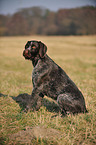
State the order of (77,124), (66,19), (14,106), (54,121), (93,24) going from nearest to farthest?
(77,124)
(54,121)
(14,106)
(93,24)
(66,19)

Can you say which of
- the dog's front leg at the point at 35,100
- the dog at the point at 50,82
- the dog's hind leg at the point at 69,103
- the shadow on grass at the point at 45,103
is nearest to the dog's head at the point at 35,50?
the dog at the point at 50,82

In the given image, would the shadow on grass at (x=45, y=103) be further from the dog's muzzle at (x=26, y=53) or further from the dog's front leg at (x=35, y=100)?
the dog's muzzle at (x=26, y=53)

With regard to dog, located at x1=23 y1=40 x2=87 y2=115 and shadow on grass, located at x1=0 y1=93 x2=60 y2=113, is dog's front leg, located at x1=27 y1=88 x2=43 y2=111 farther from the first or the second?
shadow on grass, located at x1=0 y1=93 x2=60 y2=113

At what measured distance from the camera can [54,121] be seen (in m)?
4.16

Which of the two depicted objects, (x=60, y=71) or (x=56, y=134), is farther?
(x=60, y=71)

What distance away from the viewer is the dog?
4.24m

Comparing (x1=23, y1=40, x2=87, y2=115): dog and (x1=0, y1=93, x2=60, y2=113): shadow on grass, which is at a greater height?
(x1=23, y1=40, x2=87, y2=115): dog

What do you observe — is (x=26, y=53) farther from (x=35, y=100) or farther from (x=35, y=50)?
(x=35, y=100)

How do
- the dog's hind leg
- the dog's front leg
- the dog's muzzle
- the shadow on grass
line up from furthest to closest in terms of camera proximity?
the shadow on grass → the dog's front leg → the dog's muzzle → the dog's hind leg

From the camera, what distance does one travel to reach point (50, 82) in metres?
4.43

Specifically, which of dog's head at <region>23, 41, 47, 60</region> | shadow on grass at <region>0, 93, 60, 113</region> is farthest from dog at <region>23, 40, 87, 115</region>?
shadow on grass at <region>0, 93, 60, 113</region>

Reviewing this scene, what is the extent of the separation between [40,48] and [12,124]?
91.6 inches

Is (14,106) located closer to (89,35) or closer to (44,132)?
(44,132)

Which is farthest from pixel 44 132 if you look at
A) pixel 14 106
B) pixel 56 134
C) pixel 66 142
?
pixel 14 106
